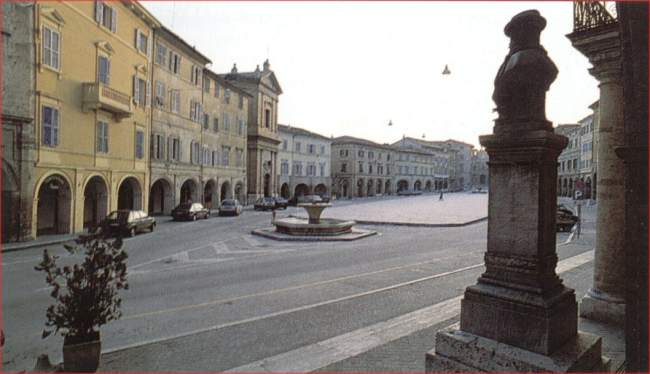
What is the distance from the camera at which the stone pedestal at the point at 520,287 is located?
307cm

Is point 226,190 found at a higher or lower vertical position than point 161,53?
lower

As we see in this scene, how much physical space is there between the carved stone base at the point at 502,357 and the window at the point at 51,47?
21367 mm

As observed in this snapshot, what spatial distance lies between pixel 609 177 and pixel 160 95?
28.7m

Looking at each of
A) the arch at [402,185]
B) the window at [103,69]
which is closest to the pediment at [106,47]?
the window at [103,69]

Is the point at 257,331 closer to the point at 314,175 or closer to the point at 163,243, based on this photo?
the point at 163,243

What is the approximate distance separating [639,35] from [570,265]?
10.7 m

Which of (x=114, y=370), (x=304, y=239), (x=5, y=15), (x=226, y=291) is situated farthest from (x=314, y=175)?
(x=114, y=370)

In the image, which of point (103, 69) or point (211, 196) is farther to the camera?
point (211, 196)

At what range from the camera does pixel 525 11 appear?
3352 mm

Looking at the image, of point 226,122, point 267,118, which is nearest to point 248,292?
point 226,122

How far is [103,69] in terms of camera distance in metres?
21.8

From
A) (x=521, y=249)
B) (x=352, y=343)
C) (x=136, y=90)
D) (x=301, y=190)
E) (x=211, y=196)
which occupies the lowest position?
(x=352, y=343)

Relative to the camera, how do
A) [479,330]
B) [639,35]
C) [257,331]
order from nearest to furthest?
[639,35], [479,330], [257,331]

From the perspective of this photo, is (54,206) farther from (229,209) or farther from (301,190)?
(301,190)
